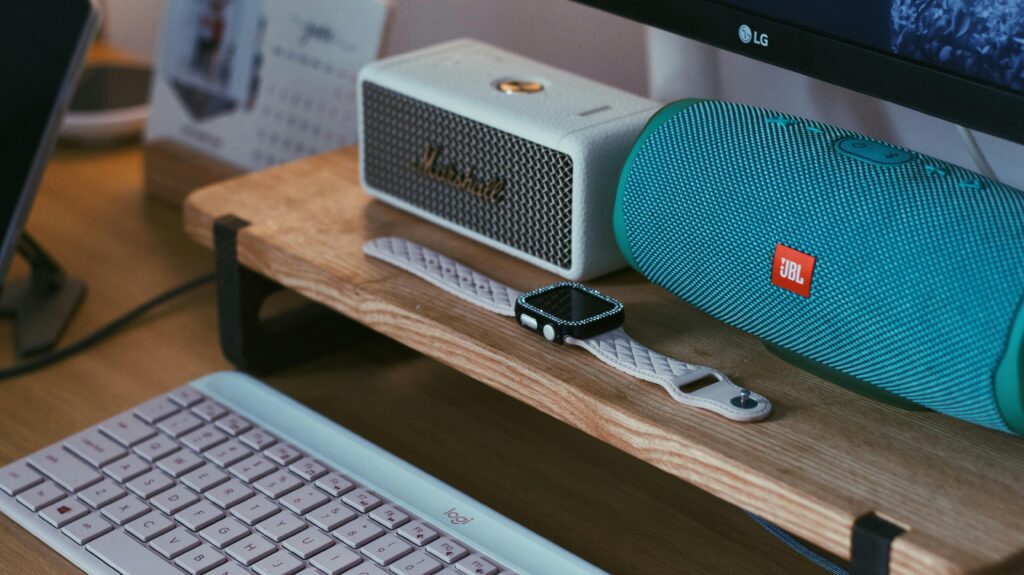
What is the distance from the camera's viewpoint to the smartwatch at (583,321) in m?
0.63

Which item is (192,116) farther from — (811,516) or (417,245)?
(811,516)

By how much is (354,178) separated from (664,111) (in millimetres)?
270

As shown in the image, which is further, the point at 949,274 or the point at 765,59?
the point at 765,59

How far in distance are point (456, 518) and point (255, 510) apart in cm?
11

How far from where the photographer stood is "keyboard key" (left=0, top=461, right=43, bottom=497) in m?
0.71

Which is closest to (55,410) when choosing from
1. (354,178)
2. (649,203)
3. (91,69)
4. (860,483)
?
(354,178)

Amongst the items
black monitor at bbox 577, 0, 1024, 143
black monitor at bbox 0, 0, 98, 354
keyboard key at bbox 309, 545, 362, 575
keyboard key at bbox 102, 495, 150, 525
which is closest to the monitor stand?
black monitor at bbox 0, 0, 98, 354

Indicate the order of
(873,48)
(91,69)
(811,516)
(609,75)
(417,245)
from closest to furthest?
1. (811,516)
2. (873,48)
3. (417,245)
4. (609,75)
5. (91,69)

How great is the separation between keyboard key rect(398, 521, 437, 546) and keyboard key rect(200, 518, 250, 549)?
0.08 meters

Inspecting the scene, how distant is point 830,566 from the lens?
0.64m

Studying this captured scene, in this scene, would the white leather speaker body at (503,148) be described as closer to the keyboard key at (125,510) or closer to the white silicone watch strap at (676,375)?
the white silicone watch strap at (676,375)

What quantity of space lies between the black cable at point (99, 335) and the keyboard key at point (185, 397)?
0.13 m

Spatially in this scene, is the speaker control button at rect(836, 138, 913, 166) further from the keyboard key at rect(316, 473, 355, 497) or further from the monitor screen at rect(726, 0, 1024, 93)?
the keyboard key at rect(316, 473, 355, 497)

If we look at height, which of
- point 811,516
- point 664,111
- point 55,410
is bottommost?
point 55,410
